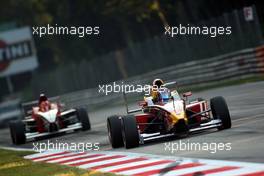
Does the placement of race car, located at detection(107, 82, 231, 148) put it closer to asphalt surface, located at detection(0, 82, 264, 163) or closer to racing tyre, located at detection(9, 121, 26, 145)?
asphalt surface, located at detection(0, 82, 264, 163)

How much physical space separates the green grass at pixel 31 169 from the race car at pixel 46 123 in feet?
14.9

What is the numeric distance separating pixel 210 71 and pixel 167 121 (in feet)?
66.5

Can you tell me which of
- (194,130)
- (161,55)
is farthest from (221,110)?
(161,55)

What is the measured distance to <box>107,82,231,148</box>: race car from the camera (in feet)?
55.3

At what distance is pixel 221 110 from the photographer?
16.9m

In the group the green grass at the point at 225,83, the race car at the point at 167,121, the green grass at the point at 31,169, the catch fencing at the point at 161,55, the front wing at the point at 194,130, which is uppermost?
the catch fencing at the point at 161,55

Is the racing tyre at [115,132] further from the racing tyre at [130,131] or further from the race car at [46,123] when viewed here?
the race car at [46,123]

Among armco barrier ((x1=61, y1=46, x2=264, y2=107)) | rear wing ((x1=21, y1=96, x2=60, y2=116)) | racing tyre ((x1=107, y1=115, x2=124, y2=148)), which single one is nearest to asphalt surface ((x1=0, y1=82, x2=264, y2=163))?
racing tyre ((x1=107, y1=115, x2=124, y2=148))

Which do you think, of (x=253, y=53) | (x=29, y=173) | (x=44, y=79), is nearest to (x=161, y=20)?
(x=44, y=79)

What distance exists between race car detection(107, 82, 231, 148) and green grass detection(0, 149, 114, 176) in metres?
1.60

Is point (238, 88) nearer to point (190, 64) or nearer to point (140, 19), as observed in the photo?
point (190, 64)

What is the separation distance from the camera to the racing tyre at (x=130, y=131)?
A: 55.1 feet

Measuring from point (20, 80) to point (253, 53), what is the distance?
49375 mm

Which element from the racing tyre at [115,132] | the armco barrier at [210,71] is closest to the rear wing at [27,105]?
the armco barrier at [210,71]
